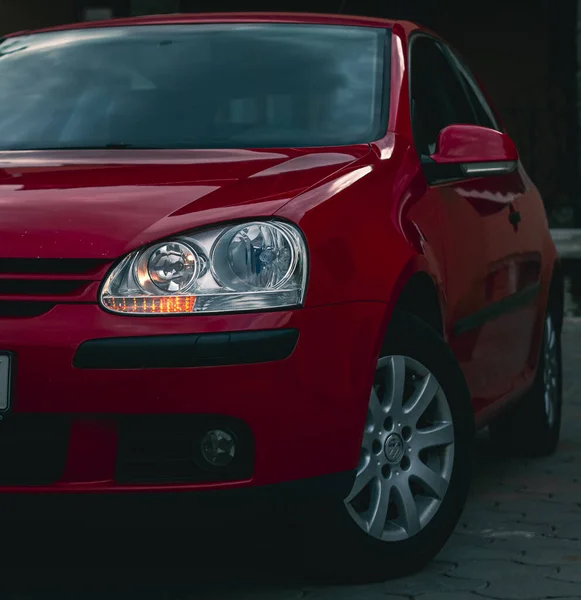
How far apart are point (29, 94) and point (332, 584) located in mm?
1931

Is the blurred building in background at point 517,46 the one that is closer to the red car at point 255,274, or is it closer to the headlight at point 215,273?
the red car at point 255,274

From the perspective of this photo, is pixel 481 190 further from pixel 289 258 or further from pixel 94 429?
pixel 94 429

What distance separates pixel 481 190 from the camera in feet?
18.2

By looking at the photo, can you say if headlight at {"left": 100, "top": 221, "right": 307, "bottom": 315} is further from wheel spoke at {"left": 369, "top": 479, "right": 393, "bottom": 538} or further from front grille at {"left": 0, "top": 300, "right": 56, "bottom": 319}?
wheel spoke at {"left": 369, "top": 479, "right": 393, "bottom": 538}

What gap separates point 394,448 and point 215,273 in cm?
81

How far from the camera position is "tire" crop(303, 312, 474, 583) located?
4.42 meters

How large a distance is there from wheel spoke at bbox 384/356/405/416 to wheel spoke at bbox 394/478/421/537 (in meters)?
0.21

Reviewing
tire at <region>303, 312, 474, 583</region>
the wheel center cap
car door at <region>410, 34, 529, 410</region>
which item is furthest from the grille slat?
car door at <region>410, 34, 529, 410</region>

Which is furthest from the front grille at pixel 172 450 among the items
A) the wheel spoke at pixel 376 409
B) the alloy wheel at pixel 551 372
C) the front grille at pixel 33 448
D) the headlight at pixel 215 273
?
the alloy wheel at pixel 551 372

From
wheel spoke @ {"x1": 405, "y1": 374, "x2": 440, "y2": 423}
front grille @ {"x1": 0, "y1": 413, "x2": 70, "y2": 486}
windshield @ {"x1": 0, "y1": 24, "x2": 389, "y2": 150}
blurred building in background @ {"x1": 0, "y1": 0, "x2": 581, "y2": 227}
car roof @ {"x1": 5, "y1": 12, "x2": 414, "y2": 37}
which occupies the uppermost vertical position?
car roof @ {"x1": 5, "y1": 12, "x2": 414, "y2": 37}

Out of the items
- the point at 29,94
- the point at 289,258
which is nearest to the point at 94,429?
the point at 289,258

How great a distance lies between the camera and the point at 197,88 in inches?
208

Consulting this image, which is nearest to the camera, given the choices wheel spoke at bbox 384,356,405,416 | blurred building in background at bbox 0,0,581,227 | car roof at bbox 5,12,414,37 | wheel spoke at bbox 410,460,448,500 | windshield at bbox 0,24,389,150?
wheel spoke at bbox 384,356,405,416

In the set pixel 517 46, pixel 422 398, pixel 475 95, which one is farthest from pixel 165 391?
pixel 517 46
